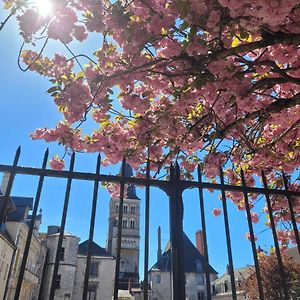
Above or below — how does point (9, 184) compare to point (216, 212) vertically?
below

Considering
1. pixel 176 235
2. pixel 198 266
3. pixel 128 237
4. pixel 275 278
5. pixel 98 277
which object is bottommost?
pixel 176 235

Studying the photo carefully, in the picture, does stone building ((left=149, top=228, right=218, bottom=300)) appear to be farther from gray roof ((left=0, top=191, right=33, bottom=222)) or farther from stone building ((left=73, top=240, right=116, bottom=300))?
gray roof ((left=0, top=191, right=33, bottom=222))

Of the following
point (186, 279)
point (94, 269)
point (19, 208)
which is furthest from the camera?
point (186, 279)

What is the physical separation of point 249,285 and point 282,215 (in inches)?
815

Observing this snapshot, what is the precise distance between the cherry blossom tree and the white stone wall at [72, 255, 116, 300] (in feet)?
103

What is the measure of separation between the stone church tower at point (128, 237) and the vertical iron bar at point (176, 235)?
44775 millimetres

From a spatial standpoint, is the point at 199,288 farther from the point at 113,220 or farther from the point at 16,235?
the point at 16,235

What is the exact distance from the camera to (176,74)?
3.36 meters

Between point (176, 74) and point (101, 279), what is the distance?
3434 centimetres

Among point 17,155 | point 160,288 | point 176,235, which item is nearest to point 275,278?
point 176,235

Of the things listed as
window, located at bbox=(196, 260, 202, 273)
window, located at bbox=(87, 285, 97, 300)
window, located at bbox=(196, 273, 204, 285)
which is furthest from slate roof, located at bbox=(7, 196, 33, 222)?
window, located at bbox=(196, 260, 202, 273)

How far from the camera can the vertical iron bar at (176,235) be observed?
8.93 feet

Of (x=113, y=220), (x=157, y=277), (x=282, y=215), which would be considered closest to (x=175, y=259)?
(x=282, y=215)

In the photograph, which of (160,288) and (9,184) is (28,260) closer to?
(160,288)
